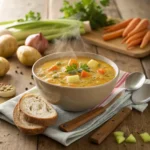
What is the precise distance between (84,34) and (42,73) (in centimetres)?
120

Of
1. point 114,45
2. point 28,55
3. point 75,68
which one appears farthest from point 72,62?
point 114,45

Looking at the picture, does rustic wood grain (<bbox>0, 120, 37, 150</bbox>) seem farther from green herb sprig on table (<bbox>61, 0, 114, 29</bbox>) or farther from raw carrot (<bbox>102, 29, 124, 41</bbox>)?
green herb sprig on table (<bbox>61, 0, 114, 29</bbox>)

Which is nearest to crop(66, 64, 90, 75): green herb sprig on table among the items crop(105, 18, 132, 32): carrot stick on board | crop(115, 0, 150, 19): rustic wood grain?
crop(105, 18, 132, 32): carrot stick on board

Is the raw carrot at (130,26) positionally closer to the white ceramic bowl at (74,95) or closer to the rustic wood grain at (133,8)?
the rustic wood grain at (133,8)

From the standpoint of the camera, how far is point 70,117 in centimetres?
182

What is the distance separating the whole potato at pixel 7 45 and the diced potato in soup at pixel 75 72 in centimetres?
63

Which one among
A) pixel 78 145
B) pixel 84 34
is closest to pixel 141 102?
pixel 78 145

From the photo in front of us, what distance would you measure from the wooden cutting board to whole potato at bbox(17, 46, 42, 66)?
21.3 inches

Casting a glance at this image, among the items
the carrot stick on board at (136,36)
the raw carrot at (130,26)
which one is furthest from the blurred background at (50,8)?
the carrot stick on board at (136,36)

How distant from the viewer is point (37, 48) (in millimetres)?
2623

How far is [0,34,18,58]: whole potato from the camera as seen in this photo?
2555 mm

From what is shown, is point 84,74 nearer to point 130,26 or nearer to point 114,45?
point 114,45

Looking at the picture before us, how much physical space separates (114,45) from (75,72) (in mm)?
998

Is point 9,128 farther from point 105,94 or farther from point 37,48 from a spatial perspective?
point 37,48
